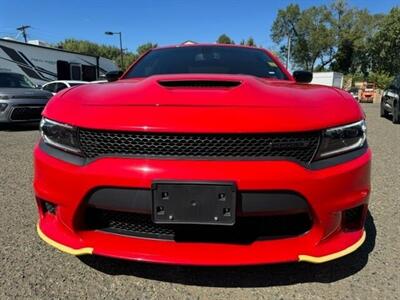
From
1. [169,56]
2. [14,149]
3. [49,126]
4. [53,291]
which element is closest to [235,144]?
[49,126]

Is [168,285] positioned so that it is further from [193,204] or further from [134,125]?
[134,125]

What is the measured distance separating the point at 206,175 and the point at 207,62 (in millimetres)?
1861

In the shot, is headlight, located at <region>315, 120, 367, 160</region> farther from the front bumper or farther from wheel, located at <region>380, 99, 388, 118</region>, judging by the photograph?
wheel, located at <region>380, 99, 388, 118</region>

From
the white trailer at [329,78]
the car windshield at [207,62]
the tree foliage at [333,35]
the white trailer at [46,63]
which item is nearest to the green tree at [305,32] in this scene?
the tree foliage at [333,35]

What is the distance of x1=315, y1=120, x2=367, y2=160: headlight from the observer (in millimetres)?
2021

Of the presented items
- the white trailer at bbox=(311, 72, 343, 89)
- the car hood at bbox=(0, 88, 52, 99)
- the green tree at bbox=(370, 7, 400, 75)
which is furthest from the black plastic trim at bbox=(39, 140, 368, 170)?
the green tree at bbox=(370, 7, 400, 75)

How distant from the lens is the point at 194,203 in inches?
75.2

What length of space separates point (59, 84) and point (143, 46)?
7292cm

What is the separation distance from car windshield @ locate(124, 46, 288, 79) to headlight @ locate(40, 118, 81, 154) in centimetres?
127

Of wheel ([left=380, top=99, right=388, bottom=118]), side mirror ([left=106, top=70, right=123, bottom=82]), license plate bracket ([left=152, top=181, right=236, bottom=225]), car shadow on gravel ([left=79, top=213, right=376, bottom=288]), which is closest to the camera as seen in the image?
license plate bracket ([left=152, top=181, right=236, bottom=225])

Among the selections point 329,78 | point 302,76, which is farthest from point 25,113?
point 329,78

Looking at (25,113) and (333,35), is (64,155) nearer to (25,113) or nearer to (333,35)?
(25,113)

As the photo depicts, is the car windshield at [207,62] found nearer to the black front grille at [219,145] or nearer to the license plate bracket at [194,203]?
the black front grille at [219,145]

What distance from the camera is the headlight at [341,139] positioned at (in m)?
2.02
